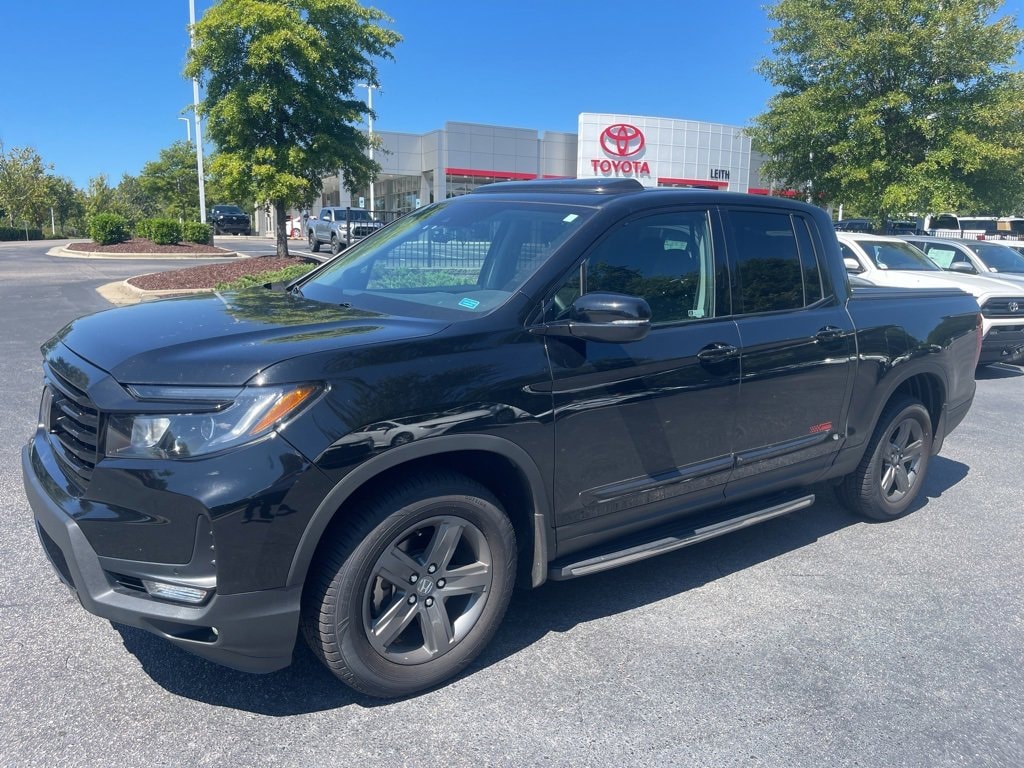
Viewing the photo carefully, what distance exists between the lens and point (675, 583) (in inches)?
168

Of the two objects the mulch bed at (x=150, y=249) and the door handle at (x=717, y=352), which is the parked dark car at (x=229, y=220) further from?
the door handle at (x=717, y=352)

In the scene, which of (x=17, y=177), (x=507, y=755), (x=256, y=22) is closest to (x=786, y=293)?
(x=507, y=755)

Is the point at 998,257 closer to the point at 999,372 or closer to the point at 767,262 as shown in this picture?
the point at 999,372

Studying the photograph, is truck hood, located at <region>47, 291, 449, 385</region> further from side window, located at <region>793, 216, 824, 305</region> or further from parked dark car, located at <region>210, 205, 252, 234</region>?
parked dark car, located at <region>210, 205, 252, 234</region>

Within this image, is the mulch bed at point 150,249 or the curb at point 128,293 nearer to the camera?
the curb at point 128,293

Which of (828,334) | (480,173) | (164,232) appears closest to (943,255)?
(828,334)

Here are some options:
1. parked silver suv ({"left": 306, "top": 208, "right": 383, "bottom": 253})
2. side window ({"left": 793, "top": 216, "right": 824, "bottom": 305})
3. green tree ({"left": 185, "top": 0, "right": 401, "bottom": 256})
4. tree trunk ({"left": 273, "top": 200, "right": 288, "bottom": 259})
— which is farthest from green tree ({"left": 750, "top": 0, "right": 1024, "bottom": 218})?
parked silver suv ({"left": 306, "top": 208, "right": 383, "bottom": 253})

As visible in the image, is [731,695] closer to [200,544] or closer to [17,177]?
[200,544]

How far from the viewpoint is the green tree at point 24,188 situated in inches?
1807

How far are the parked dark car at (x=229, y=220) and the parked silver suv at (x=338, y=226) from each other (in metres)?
18.7

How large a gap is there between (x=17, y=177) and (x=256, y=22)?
3707cm

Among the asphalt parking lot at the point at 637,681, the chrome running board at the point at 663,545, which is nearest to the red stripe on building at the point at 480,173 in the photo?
the asphalt parking lot at the point at 637,681

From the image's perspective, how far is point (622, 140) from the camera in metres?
45.6

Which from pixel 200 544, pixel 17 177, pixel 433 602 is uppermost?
pixel 17 177
